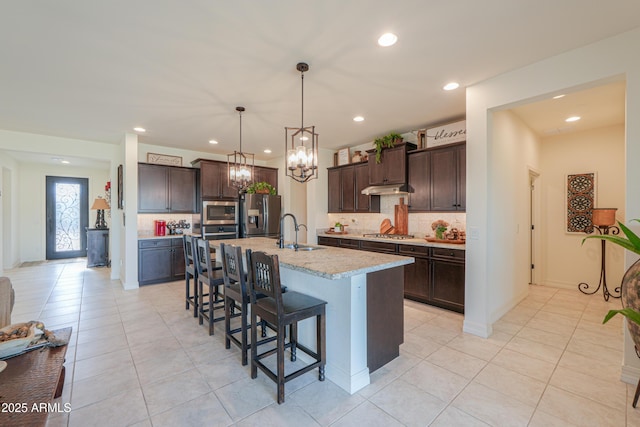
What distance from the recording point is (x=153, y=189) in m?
5.36

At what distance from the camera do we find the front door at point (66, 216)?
25.1ft

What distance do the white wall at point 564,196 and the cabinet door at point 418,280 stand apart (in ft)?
8.58

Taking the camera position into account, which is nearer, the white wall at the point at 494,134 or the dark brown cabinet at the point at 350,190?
the white wall at the point at 494,134

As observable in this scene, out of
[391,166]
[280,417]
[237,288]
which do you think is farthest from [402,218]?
[280,417]

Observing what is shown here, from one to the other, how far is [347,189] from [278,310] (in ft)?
12.9

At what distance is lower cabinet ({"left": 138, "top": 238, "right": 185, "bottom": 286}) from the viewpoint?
506 cm

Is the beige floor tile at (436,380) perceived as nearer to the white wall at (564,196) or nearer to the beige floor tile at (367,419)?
the beige floor tile at (367,419)

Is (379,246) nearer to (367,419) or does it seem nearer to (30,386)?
(367,419)

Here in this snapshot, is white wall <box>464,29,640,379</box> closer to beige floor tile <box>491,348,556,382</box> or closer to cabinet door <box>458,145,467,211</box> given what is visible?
beige floor tile <box>491,348,556,382</box>

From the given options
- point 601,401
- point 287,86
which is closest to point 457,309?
point 601,401

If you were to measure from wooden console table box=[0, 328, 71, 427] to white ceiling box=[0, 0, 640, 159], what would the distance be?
7.44ft

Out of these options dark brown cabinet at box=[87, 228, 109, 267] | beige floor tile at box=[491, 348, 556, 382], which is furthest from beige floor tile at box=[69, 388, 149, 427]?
dark brown cabinet at box=[87, 228, 109, 267]

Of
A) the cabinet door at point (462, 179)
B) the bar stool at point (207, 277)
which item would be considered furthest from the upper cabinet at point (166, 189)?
the cabinet door at point (462, 179)

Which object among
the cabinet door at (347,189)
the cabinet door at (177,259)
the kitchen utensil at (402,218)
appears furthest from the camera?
the cabinet door at (347,189)
